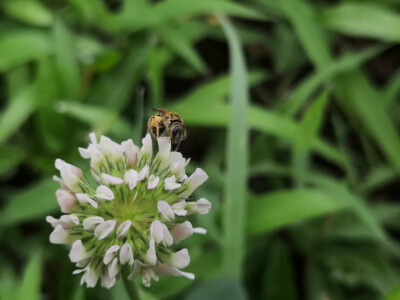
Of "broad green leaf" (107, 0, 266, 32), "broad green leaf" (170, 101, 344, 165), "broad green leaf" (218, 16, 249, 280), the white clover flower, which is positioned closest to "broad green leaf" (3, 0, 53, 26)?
"broad green leaf" (107, 0, 266, 32)

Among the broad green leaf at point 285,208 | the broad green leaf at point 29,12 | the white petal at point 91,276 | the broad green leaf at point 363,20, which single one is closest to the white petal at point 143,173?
the white petal at point 91,276

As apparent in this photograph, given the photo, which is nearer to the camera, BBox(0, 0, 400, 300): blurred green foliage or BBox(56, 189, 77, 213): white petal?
BBox(56, 189, 77, 213): white petal

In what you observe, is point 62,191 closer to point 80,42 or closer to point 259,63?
point 80,42

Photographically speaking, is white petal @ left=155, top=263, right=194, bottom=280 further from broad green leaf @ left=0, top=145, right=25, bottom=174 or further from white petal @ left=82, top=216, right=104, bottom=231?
broad green leaf @ left=0, top=145, right=25, bottom=174

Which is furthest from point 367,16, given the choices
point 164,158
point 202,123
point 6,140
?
point 164,158

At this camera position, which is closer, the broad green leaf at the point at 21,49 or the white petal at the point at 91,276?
the white petal at the point at 91,276

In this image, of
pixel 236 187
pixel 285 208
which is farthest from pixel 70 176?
pixel 285 208

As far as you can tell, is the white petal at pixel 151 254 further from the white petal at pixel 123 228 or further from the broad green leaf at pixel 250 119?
the broad green leaf at pixel 250 119
